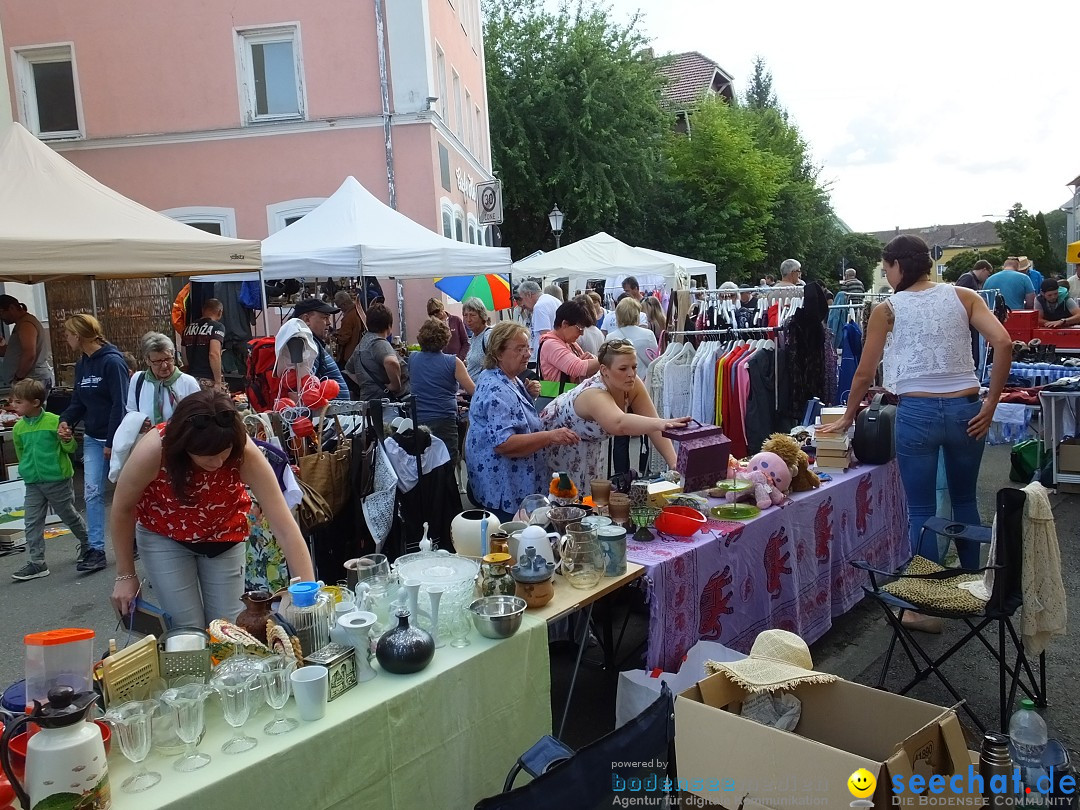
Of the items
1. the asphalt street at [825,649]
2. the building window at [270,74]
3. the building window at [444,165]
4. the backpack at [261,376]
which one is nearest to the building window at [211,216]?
the building window at [270,74]

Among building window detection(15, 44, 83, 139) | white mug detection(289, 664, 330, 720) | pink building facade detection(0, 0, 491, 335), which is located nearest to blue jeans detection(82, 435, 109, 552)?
white mug detection(289, 664, 330, 720)

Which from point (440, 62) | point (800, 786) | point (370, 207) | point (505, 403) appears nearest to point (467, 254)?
point (370, 207)

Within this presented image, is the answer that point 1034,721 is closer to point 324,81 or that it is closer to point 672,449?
point 672,449

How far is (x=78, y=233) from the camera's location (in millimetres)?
5207

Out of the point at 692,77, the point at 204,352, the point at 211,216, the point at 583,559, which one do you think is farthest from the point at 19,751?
the point at 692,77

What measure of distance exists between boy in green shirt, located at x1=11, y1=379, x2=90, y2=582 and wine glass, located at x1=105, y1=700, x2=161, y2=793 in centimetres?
415

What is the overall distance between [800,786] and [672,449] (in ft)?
7.28

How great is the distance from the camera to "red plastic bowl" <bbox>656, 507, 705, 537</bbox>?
3164 millimetres

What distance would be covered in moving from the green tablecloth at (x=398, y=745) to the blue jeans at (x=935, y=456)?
7.10ft

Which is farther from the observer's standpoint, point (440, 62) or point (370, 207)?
point (440, 62)

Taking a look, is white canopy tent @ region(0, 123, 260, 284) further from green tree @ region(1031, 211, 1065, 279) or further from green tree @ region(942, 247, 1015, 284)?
green tree @ region(1031, 211, 1065, 279)

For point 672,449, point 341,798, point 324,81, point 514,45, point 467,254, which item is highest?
point 514,45

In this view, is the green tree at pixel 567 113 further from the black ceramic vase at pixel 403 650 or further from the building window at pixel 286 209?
the black ceramic vase at pixel 403 650

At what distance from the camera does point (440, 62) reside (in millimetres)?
13188
